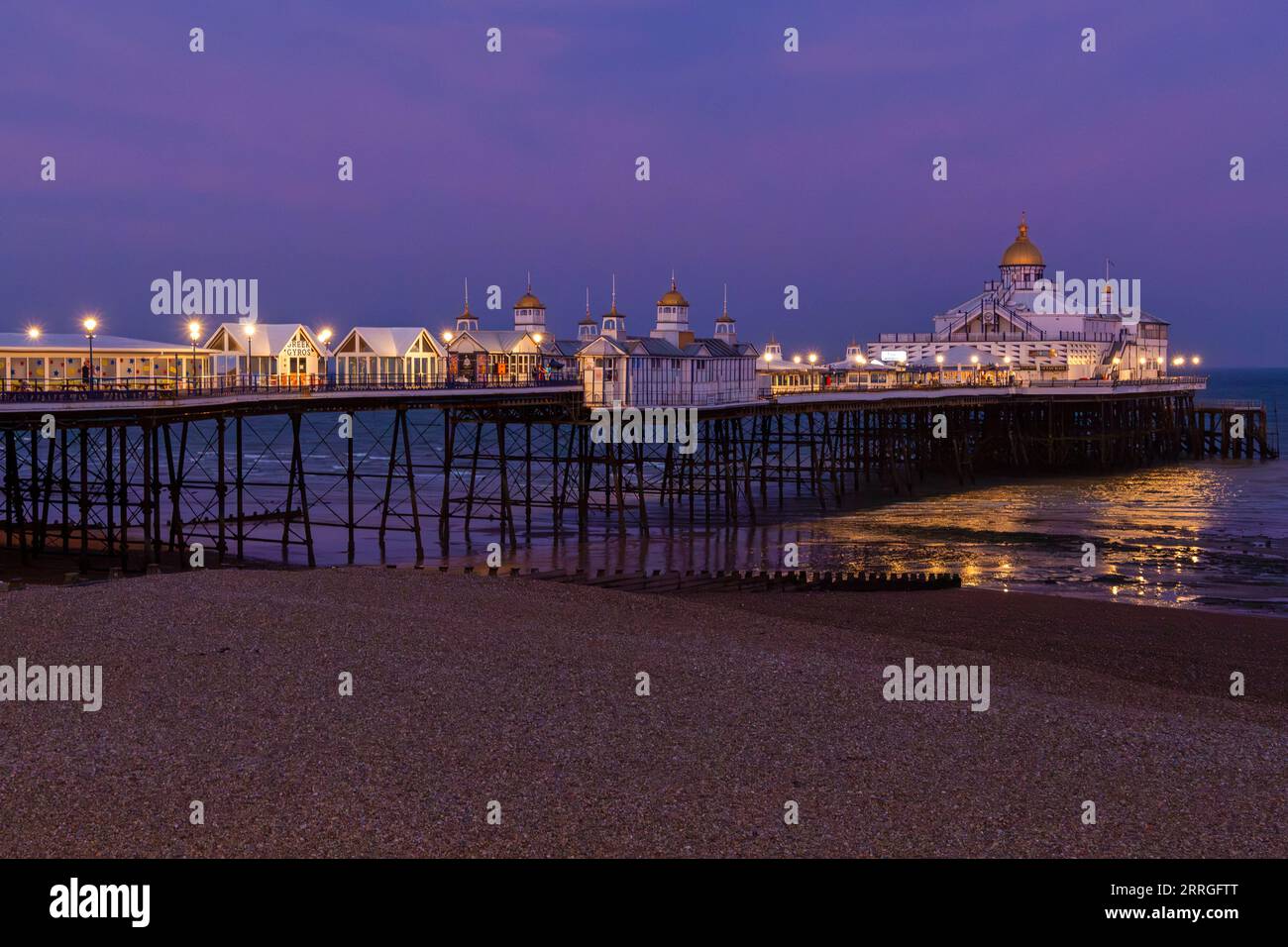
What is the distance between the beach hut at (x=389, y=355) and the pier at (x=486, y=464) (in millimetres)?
2267

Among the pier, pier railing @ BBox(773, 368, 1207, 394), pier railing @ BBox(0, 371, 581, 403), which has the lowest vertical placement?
the pier

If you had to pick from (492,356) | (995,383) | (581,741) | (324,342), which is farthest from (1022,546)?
(995,383)

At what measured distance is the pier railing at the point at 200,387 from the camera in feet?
105

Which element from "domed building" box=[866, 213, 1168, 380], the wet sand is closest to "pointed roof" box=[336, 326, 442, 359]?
the wet sand

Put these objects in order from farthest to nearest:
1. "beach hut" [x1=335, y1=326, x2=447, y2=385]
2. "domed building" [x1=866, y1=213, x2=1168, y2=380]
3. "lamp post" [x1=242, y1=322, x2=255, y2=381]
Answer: "domed building" [x1=866, y1=213, x2=1168, y2=380] → "beach hut" [x1=335, y1=326, x2=447, y2=385] → "lamp post" [x1=242, y1=322, x2=255, y2=381]

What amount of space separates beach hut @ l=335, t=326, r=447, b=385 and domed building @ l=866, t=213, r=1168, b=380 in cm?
4221

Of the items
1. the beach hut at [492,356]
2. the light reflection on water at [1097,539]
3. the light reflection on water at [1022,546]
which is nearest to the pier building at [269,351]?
the beach hut at [492,356]

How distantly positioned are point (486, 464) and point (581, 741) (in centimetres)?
7344

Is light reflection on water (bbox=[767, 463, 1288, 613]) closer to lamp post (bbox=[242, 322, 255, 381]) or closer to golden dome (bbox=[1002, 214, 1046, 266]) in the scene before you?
lamp post (bbox=[242, 322, 255, 381])

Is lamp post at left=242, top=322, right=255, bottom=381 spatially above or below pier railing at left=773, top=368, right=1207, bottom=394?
above

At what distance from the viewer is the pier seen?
119ft

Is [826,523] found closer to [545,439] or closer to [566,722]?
[566,722]
